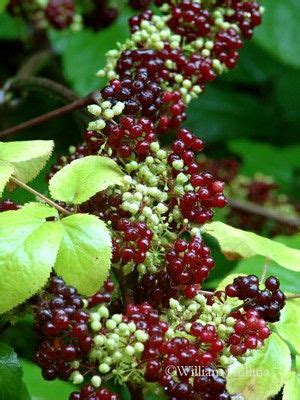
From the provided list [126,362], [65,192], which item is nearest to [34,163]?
[65,192]

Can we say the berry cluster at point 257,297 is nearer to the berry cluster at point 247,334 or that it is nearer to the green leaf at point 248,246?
the berry cluster at point 247,334

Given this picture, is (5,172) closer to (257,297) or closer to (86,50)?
(257,297)

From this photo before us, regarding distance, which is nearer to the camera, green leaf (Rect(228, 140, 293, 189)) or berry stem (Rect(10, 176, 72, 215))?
berry stem (Rect(10, 176, 72, 215))

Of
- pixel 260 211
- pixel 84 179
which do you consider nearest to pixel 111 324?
pixel 84 179

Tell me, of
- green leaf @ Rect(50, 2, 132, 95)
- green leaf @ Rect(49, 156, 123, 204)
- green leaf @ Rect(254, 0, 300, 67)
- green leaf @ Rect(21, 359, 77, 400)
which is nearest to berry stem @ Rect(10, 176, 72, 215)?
green leaf @ Rect(49, 156, 123, 204)

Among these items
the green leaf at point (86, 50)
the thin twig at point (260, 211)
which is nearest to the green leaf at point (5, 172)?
the thin twig at point (260, 211)

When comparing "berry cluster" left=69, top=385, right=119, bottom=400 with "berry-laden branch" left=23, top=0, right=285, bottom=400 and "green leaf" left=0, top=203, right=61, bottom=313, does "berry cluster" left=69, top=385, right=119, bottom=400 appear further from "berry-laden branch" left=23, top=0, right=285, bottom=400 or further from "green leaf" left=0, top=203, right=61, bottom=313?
"green leaf" left=0, top=203, right=61, bottom=313

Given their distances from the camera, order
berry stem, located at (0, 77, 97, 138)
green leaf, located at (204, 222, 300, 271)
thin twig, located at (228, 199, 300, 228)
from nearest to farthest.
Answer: green leaf, located at (204, 222, 300, 271)
berry stem, located at (0, 77, 97, 138)
thin twig, located at (228, 199, 300, 228)
